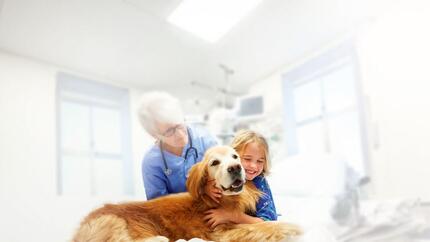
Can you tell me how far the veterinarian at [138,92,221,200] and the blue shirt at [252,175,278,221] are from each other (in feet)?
0.36

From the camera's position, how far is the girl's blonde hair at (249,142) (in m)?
0.55

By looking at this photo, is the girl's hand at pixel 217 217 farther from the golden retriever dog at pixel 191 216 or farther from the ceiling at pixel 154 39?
the ceiling at pixel 154 39

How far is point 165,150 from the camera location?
546 millimetres

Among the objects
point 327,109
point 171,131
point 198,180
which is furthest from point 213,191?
point 327,109

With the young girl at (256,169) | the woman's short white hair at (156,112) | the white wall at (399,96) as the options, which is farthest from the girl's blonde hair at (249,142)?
the white wall at (399,96)

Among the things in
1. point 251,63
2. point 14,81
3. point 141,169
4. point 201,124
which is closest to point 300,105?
point 251,63

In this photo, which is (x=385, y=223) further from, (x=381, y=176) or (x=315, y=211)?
(x=315, y=211)

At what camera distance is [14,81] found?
21.8 inches

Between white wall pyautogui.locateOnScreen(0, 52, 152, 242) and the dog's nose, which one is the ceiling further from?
the dog's nose

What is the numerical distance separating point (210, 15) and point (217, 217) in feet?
1.34

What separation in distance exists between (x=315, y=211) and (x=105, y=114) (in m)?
0.57

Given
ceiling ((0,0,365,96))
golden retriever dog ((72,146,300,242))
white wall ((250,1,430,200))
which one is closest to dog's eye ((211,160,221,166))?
golden retriever dog ((72,146,300,242))

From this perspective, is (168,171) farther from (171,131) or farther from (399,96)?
(399,96)

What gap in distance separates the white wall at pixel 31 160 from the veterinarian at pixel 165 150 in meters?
0.02
